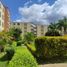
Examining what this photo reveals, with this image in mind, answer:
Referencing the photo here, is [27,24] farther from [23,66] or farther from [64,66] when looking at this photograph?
[23,66]

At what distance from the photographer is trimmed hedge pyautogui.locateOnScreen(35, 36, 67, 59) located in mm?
22203

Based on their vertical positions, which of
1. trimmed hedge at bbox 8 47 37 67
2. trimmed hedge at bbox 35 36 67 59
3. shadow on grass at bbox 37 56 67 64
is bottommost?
shadow on grass at bbox 37 56 67 64

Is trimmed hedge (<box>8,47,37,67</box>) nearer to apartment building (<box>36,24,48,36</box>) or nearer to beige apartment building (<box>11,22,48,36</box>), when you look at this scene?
beige apartment building (<box>11,22,48,36</box>)

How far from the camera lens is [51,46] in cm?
2236

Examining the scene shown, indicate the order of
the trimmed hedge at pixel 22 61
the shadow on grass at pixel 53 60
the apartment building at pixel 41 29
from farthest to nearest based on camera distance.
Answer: the apartment building at pixel 41 29 < the shadow on grass at pixel 53 60 < the trimmed hedge at pixel 22 61

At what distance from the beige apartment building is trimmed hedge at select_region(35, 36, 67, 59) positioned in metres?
91.3

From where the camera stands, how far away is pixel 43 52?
74.1 ft

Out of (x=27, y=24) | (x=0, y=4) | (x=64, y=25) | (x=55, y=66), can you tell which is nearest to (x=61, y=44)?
(x=55, y=66)

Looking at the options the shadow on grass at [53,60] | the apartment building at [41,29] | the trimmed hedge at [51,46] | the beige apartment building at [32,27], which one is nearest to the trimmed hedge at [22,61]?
the shadow on grass at [53,60]

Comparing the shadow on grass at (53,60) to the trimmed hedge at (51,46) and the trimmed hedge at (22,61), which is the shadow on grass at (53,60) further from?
the trimmed hedge at (22,61)

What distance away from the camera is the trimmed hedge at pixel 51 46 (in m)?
22.2

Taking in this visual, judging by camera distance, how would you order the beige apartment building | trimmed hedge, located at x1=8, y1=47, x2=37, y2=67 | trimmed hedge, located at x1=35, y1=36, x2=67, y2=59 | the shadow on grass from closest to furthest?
1. trimmed hedge, located at x1=8, y1=47, x2=37, y2=67
2. the shadow on grass
3. trimmed hedge, located at x1=35, y1=36, x2=67, y2=59
4. the beige apartment building

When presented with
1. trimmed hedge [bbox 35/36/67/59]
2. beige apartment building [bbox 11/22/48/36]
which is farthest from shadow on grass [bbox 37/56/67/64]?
beige apartment building [bbox 11/22/48/36]

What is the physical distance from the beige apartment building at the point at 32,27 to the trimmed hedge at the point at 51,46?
91255 mm
